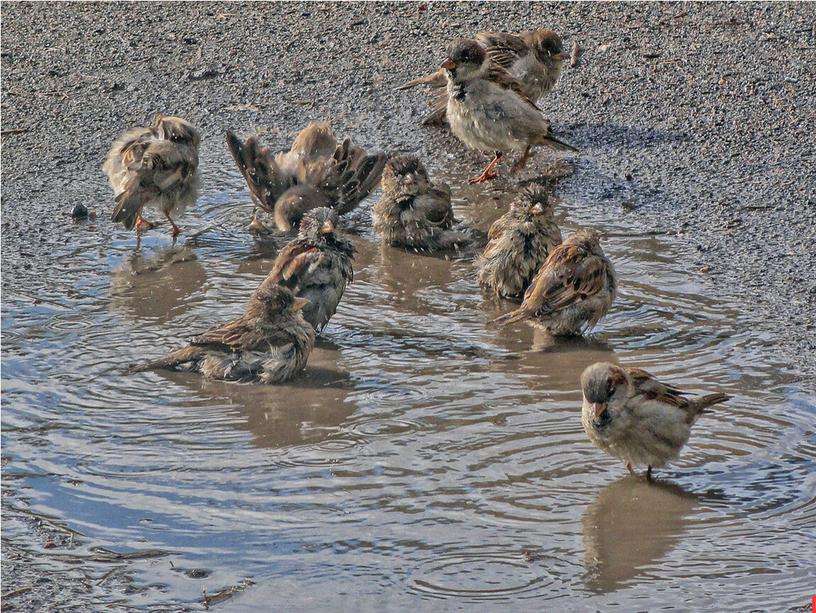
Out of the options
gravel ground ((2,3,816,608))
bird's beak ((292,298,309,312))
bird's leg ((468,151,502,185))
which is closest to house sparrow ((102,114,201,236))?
gravel ground ((2,3,816,608))

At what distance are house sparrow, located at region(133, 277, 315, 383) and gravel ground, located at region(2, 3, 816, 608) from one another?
67.0 inches

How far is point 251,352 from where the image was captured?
252 inches

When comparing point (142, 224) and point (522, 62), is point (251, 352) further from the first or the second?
point (522, 62)

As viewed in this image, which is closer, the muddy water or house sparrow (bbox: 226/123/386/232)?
the muddy water

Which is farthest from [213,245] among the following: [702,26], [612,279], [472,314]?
[702,26]

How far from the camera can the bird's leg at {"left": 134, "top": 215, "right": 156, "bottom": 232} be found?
8.56 metres

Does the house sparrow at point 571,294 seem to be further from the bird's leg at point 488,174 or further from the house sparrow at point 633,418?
the bird's leg at point 488,174

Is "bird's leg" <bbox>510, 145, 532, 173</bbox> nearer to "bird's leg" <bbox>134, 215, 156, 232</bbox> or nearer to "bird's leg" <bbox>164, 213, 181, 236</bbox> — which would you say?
"bird's leg" <bbox>164, 213, 181, 236</bbox>

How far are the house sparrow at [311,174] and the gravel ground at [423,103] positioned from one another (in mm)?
945

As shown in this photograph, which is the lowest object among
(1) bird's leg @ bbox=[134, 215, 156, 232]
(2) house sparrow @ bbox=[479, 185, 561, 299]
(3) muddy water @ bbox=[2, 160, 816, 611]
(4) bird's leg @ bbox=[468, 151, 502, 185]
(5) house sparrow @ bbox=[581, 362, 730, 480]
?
(3) muddy water @ bbox=[2, 160, 816, 611]

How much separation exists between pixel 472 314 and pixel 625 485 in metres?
2.12

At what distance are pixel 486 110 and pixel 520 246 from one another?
86.0 inches

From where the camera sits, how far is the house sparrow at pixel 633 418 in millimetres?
5176

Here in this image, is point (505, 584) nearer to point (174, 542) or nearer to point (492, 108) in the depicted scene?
point (174, 542)
